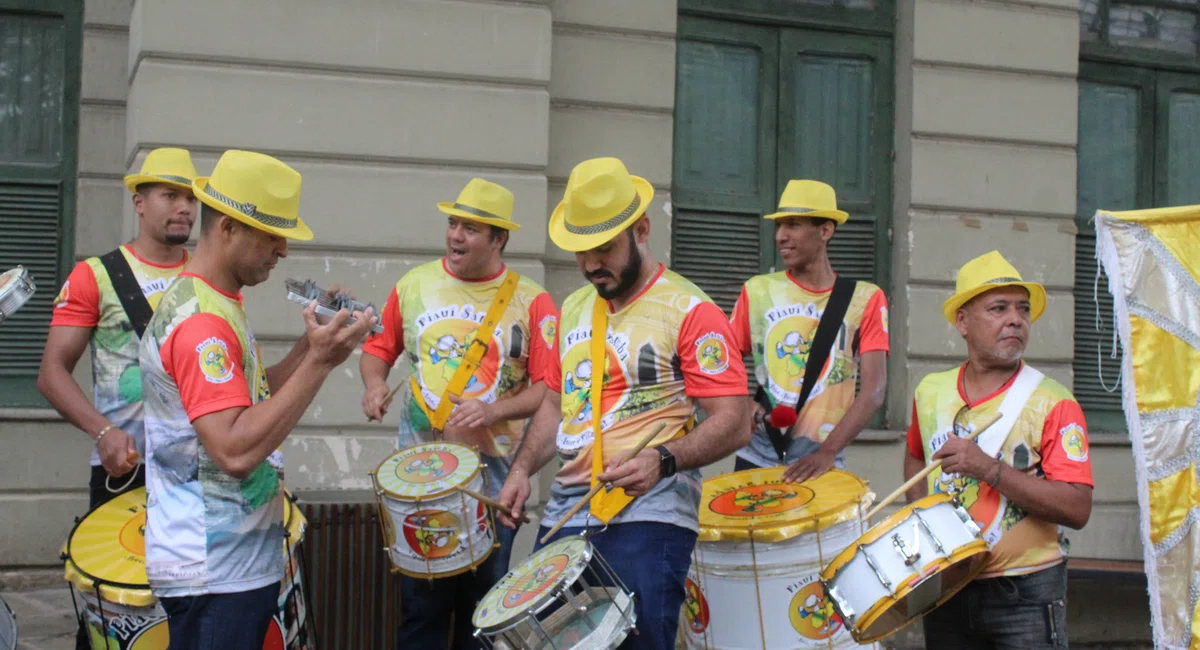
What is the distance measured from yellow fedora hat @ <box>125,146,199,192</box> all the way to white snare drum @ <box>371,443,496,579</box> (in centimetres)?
167

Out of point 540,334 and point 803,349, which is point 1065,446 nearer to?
point 803,349

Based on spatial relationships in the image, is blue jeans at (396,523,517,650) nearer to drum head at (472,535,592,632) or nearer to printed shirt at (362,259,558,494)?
printed shirt at (362,259,558,494)

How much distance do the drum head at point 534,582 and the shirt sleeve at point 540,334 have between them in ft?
5.27

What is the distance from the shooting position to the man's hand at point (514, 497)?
4.79 meters

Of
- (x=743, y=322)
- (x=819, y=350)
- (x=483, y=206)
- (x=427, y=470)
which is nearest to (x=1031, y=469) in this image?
(x=819, y=350)

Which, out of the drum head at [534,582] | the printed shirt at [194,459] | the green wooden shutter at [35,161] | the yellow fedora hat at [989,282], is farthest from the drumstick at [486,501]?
the green wooden shutter at [35,161]

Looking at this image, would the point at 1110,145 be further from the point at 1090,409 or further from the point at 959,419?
the point at 959,419

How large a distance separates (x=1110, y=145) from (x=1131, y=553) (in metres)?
3.10

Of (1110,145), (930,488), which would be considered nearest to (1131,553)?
(1110,145)

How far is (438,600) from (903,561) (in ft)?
6.92

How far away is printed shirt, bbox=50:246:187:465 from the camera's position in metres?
5.52

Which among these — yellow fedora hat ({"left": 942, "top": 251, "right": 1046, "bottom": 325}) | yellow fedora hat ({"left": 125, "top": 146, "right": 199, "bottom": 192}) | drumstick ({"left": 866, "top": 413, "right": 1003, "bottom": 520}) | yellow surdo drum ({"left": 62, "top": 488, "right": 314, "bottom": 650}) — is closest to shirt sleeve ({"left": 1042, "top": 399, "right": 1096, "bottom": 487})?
drumstick ({"left": 866, "top": 413, "right": 1003, "bottom": 520})

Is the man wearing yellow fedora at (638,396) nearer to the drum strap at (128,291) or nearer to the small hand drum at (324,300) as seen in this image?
the small hand drum at (324,300)

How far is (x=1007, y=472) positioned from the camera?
173 inches
